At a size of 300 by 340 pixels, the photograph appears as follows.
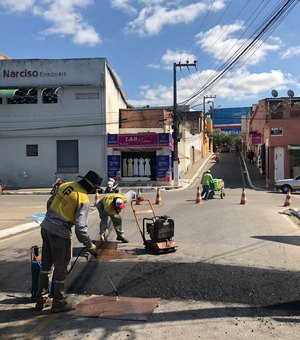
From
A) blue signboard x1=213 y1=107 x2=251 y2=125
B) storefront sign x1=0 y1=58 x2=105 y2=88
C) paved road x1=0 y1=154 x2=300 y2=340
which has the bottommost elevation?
paved road x1=0 y1=154 x2=300 y2=340

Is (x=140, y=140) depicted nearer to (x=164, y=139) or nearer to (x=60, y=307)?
(x=164, y=139)

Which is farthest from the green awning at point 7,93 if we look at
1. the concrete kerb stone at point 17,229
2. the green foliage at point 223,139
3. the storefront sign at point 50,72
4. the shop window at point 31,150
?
the green foliage at point 223,139

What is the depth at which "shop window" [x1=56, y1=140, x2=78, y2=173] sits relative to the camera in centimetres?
3512

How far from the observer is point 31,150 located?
35.4 m

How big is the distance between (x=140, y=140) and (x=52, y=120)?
7063mm

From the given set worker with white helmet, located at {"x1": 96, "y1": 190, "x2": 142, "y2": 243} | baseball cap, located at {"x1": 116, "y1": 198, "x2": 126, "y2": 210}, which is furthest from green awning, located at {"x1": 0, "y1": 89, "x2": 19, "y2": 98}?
baseball cap, located at {"x1": 116, "y1": 198, "x2": 126, "y2": 210}

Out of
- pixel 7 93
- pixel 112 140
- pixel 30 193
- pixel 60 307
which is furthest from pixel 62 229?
pixel 7 93

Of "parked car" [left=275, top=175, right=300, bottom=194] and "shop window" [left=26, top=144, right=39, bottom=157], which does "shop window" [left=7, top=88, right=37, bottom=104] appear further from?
"parked car" [left=275, top=175, right=300, bottom=194]

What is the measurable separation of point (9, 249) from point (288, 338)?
6282 millimetres

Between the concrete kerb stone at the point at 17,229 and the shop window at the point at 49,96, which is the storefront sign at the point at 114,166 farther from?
the concrete kerb stone at the point at 17,229

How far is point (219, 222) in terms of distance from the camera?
13031mm

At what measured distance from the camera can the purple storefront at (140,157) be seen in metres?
34.1

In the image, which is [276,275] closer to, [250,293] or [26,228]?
[250,293]

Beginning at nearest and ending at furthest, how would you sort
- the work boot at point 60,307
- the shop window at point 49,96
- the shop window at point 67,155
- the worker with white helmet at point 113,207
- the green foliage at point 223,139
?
1. the work boot at point 60,307
2. the worker with white helmet at point 113,207
3. the shop window at point 49,96
4. the shop window at point 67,155
5. the green foliage at point 223,139
